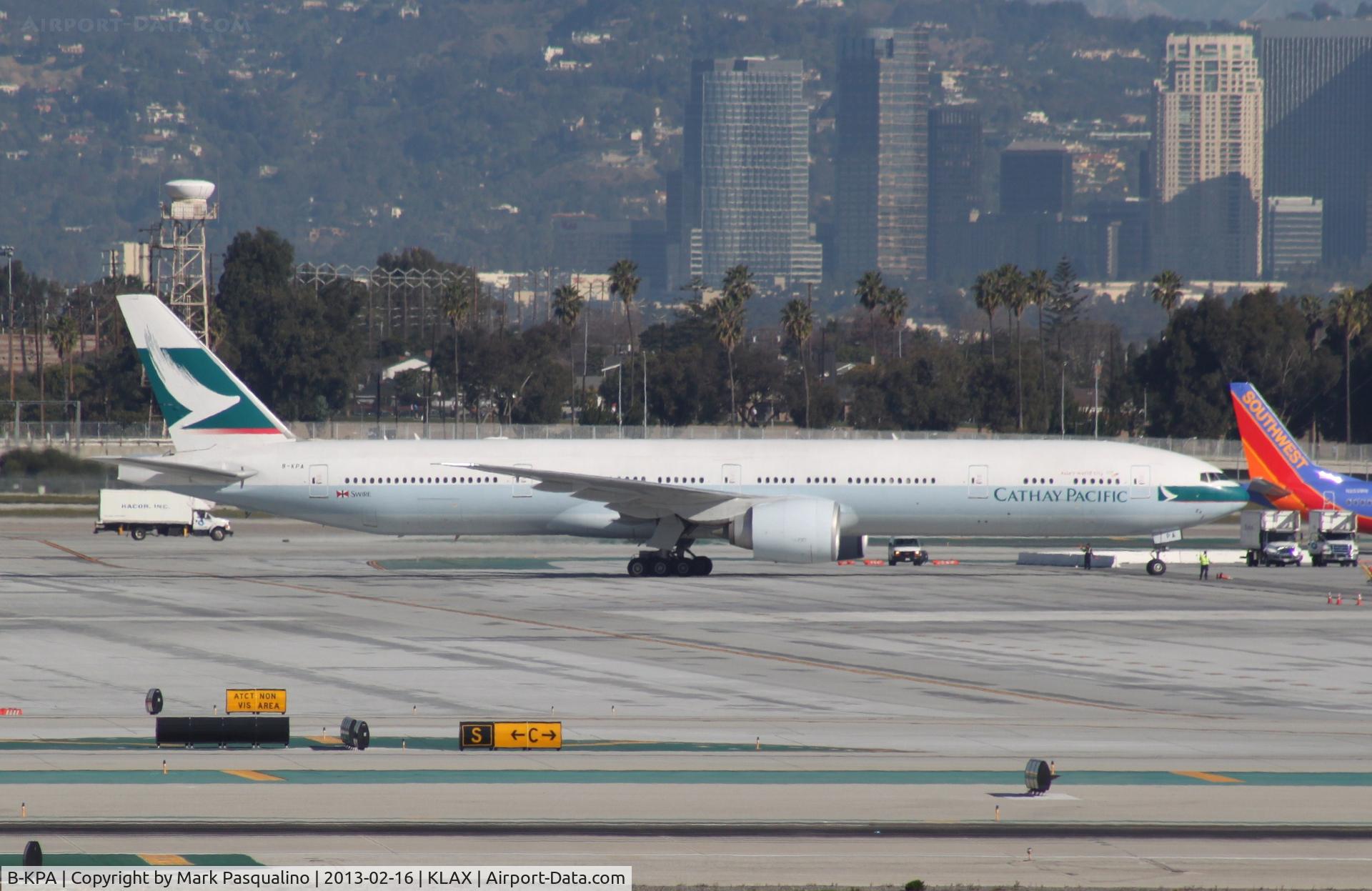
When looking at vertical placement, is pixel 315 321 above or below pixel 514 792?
above

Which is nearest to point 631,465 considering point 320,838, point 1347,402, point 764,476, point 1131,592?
point 764,476

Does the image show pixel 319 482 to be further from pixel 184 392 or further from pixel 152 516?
pixel 152 516

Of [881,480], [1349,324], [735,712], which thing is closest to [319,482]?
[881,480]

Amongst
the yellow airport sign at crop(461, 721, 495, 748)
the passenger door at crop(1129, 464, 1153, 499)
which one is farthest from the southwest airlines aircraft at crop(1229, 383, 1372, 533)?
the yellow airport sign at crop(461, 721, 495, 748)

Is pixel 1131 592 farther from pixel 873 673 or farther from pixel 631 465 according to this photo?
pixel 873 673

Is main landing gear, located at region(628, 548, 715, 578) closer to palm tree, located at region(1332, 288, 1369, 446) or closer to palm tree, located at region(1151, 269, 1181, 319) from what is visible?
palm tree, located at region(1332, 288, 1369, 446)
